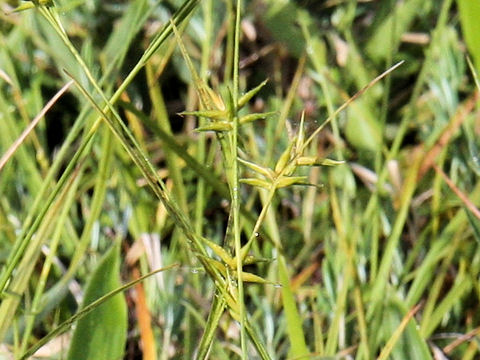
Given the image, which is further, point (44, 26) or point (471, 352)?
point (44, 26)

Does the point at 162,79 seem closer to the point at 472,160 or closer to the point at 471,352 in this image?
the point at 472,160

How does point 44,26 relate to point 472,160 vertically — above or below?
above

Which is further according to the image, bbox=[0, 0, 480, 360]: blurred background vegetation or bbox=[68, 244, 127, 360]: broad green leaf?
bbox=[0, 0, 480, 360]: blurred background vegetation

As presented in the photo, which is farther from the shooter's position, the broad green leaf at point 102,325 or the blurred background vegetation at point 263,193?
the blurred background vegetation at point 263,193

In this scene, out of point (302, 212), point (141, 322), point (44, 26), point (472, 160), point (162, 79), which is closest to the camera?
point (141, 322)

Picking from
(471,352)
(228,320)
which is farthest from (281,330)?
(471,352)

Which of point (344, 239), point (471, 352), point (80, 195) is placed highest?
point (80, 195)
